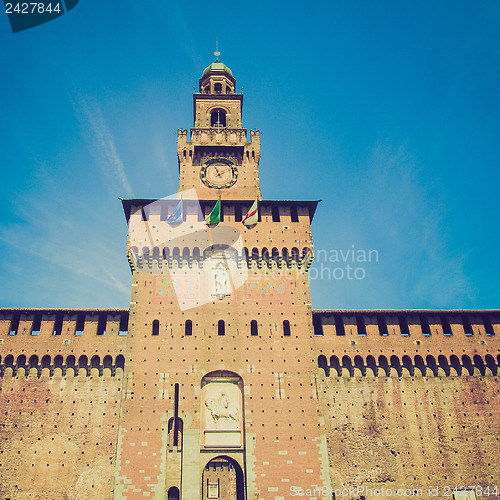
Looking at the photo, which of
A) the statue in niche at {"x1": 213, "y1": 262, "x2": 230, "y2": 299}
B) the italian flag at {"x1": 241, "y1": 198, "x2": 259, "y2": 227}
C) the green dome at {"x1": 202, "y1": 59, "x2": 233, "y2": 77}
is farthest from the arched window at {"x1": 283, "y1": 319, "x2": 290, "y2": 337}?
the green dome at {"x1": 202, "y1": 59, "x2": 233, "y2": 77}

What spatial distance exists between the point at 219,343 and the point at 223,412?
332 centimetres

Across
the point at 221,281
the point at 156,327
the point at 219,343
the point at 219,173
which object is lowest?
the point at 219,343

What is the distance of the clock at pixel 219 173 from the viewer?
28859 mm

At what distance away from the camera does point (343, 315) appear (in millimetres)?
25891

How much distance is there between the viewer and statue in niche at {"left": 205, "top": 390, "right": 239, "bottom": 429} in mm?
22250

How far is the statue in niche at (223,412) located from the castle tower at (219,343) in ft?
0.16

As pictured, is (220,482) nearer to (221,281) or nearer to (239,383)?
(239,383)

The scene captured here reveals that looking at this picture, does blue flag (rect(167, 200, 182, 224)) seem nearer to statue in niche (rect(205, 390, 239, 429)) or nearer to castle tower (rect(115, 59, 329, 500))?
castle tower (rect(115, 59, 329, 500))

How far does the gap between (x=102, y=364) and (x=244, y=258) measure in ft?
30.3

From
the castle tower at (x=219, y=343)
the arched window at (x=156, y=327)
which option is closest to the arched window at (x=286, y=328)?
the castle tower at (x=219, y=343)

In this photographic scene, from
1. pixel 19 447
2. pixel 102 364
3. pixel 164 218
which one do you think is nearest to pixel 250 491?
pixel 102 364

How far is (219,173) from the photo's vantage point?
1151 inches

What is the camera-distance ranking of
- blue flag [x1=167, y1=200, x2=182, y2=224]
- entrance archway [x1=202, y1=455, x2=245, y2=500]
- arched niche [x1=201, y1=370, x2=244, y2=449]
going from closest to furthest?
arched niche [x1=201, y1=370, x2=244, y2=449] < blue flag [x1=167, y1=200, x2=182, y2=224] < entrance archway [x1=202, y1=455, x2=245, y2=500]

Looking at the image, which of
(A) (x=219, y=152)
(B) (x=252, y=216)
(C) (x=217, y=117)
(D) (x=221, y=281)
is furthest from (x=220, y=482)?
(C) (x=217, y=117)
